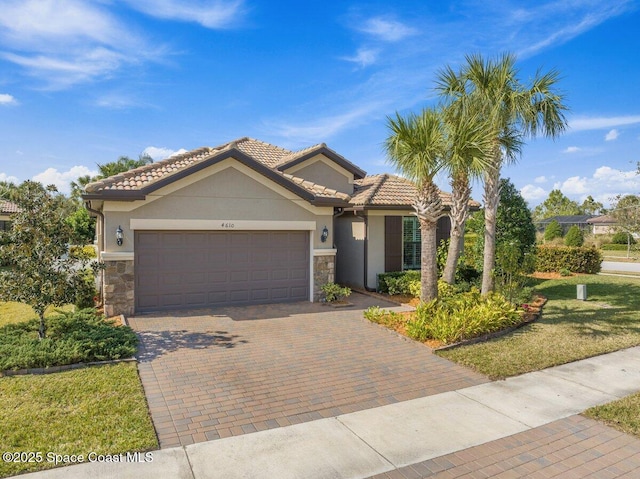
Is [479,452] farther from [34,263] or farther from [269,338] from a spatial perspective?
[34,263]

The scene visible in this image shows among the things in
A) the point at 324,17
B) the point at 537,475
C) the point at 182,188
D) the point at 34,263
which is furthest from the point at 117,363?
the point at 324,17

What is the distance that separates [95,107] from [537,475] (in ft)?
58.9

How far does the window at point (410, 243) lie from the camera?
16688 mm

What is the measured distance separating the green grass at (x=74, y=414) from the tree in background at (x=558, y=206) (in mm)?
84855

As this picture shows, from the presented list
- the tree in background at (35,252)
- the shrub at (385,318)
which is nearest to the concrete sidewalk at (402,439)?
the shrub at (385,318)

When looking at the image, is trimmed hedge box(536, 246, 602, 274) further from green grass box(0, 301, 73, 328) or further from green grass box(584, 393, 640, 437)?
green grass box(0, 301, 73, 328)

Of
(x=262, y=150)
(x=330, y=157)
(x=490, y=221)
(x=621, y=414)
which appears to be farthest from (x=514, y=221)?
(x=262, y=150)

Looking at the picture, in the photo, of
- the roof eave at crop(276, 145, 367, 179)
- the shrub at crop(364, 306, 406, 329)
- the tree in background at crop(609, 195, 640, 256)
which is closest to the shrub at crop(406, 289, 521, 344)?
the shrub at crop(364, 306, 406, 329)

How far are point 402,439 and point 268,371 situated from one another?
314 cm

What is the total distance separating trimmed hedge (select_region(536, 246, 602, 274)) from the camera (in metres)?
20.9

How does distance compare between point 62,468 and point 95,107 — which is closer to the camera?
point 62,468

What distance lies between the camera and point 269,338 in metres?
9.85

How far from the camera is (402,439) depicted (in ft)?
17.7

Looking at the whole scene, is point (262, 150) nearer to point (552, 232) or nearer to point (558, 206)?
point (552, 232)
